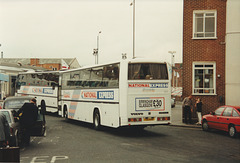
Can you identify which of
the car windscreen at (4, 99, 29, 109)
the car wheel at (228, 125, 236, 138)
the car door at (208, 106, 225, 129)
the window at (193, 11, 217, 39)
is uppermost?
the window at (193, 11, 217, 39)

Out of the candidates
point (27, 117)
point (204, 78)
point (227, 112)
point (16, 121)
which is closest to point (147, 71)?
point (227, 112)

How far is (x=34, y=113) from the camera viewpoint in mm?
11648

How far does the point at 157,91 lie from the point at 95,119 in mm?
4398

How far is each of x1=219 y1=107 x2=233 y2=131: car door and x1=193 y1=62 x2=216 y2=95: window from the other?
5.95m

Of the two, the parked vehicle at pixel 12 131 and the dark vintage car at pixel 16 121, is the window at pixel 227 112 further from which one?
the parked vehicle at pixel 12 131

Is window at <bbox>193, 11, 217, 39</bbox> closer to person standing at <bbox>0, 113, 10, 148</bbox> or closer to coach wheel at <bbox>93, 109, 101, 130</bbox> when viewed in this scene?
coach wheel at <bbox>93, 109, 101, 130</bbox>

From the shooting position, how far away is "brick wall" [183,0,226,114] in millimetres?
21625

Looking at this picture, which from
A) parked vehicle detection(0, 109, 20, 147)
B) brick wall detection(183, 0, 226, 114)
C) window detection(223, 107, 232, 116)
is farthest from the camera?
brick wall detection(183, 0, 226, 114)

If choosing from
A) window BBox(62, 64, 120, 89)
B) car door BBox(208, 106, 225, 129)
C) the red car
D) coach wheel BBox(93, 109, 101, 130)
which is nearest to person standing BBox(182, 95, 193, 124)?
the red car

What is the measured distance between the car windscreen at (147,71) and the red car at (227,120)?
3434mm

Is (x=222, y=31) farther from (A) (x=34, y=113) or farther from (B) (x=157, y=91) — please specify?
(A) (x=34, y=113)

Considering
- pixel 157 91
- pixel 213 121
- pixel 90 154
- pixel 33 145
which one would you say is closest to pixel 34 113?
pixel 33 145

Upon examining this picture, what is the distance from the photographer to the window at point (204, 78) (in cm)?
2188

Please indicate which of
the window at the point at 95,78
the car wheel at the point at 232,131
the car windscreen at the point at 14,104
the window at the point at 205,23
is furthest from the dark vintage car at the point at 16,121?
the window at the point at 205,23
